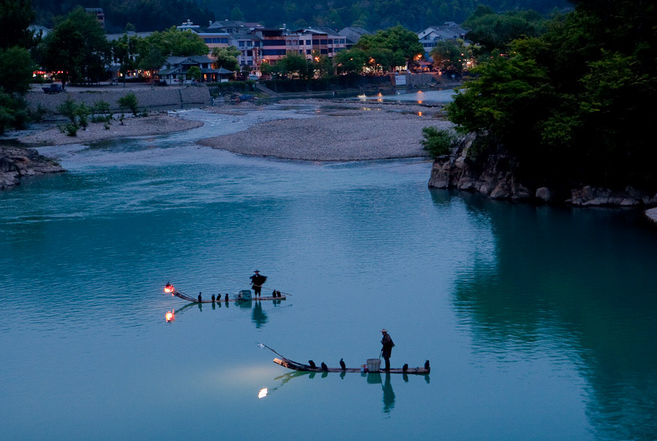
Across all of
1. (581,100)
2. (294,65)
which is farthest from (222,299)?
(294,65)

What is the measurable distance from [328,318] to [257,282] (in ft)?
14.5

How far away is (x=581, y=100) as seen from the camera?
174 feet

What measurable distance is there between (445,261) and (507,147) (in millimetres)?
17085

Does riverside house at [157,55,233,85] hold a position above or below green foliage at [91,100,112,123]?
above

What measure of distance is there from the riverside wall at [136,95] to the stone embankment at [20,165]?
4453 cm

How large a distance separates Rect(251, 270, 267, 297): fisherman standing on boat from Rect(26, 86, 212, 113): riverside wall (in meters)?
95.1

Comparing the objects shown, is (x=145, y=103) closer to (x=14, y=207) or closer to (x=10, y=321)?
(x=14, y=207)

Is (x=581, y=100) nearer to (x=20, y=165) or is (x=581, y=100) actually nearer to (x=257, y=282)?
(x=257, y=282)

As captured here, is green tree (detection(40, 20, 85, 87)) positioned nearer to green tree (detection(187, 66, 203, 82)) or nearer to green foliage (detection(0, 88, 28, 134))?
green foliage (detection(0, 88, 28, 134))

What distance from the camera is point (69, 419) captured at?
2658 cm

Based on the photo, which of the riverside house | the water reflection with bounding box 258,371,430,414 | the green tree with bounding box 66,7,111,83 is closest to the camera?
the water reflection with bounding box 258,371,430,414

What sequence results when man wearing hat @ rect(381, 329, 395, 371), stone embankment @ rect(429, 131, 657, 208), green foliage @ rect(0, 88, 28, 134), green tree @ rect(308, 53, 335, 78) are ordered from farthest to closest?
green tree @ rect(308, 53, 335, 78), green foliage @ rect(0, 88, 28, 134), stone embankment @ rect(429, 131, 657, 208), man wearing hat @ rect(381, 329, 395, 371)

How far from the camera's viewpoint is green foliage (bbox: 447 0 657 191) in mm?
50844

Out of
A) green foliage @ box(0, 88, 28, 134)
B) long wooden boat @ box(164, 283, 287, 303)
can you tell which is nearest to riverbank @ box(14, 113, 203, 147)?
green foliage @ box(0, 88, 28, 134)
